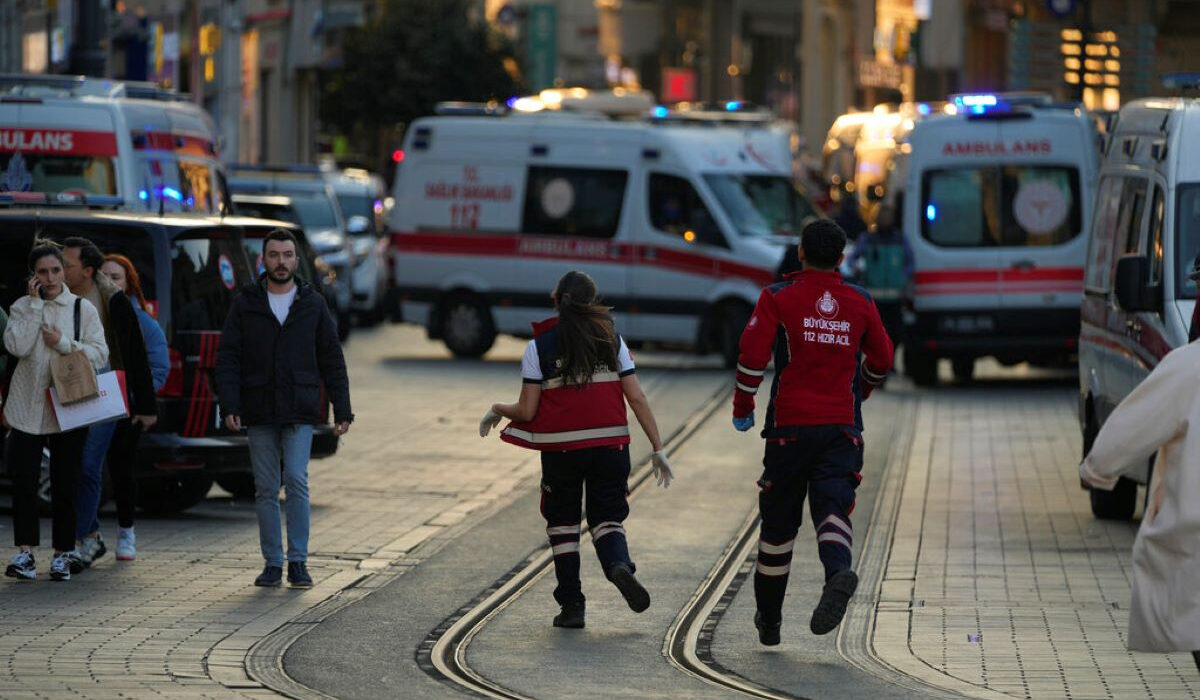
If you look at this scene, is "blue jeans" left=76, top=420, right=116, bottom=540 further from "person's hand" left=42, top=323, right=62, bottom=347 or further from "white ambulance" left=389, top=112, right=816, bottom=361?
"white ambulance" left=389, top=112, right=816, bottom=361

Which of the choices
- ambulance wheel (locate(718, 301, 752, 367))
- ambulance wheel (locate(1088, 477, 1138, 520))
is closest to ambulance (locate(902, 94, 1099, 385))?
ambulance wheel (locate(718, 301, 752, 367))

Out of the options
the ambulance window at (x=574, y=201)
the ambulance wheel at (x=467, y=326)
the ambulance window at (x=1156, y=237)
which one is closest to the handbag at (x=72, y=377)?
the ambulance window at (x=1156, y=237)

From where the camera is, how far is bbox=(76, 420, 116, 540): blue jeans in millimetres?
11383

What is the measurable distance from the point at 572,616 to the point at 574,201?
1597cm

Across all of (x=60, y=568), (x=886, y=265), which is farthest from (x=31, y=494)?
(x=886, y=265)

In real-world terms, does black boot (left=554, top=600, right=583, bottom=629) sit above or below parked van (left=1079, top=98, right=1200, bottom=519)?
below

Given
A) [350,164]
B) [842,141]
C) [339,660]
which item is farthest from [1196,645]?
[350,164]

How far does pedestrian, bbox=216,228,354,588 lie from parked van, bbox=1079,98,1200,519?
4038 millimetres

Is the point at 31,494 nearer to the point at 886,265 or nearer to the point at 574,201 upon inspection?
the point at 886,265

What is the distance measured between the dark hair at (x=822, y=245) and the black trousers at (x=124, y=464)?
3.90 metres

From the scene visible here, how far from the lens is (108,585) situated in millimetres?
10797

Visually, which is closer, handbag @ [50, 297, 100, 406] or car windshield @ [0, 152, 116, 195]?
handbag @ [50, 297, 100, 406]

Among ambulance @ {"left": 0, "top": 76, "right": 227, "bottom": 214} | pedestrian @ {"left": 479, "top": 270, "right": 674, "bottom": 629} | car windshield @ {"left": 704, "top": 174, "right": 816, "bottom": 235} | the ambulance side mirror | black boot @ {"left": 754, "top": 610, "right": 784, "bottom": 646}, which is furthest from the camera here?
car windshield @ {"left": 704, "top": 174, "right": 816, "bottom": 235}

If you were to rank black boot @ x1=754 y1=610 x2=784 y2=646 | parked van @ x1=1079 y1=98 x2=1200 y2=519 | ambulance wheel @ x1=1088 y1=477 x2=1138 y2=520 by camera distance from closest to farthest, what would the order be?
black boot @ x1=754 y1=610 x2=784 y2=646 < parked van @ x1=1079 y1=98 x2=1200 y2=519 < ambulance wheel @ x1=1088 y1=477 x2=1138 y2=520
